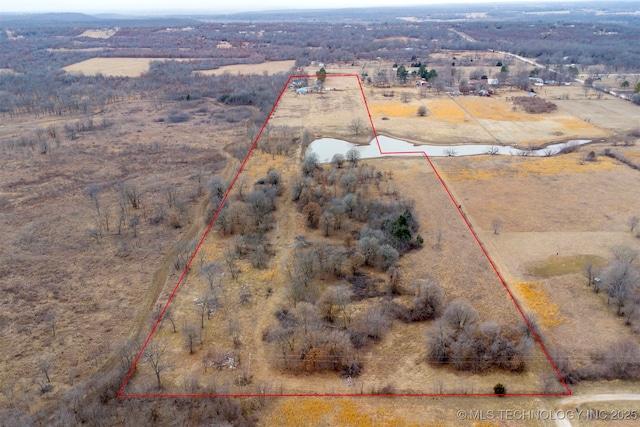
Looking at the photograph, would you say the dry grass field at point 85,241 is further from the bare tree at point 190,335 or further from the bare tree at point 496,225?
the bare tree at point 496,225

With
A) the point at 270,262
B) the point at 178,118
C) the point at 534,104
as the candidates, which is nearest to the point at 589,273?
the point at 270,262

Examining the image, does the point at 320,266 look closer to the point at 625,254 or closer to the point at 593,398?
the point at 593,398

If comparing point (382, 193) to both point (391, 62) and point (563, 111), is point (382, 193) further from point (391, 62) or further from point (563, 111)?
point (391, 62)

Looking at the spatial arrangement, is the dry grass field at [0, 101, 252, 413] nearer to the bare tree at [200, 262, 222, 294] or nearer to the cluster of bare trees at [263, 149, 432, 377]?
the bare tree at [200, 262, 222, 294]

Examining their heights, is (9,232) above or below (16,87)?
below

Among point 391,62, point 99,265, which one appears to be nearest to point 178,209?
point 99,265

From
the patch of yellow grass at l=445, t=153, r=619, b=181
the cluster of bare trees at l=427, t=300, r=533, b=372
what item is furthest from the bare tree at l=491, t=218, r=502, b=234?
the cluster of bare trees at l=427, t=300, r=533, b=372
